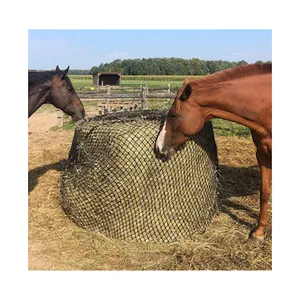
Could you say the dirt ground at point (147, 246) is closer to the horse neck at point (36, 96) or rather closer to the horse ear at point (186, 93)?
the horse neck at point (36, 96)

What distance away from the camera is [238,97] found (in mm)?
3236

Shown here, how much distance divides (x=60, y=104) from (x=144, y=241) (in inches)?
90.0

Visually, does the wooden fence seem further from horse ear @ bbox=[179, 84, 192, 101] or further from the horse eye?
horse ear @ bbox=[179, 84, 192, 101]

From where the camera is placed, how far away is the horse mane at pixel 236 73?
10.7ft

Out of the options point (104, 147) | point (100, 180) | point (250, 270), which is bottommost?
point (250, 270)

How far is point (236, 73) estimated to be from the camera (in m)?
3.30

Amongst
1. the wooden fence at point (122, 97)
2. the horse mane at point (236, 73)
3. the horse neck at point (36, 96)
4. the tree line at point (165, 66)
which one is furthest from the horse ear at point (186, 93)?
the tree line at point (165, 66)

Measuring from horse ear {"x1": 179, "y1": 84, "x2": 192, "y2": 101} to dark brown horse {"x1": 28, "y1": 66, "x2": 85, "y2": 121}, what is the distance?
1.90 m

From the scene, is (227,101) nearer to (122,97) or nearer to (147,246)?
(147,246)

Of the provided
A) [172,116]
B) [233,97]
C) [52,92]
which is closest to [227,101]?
A: [233,97]

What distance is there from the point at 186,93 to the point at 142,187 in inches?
47.5

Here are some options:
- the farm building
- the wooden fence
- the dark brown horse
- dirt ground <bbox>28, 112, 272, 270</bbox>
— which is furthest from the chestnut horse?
the farm building

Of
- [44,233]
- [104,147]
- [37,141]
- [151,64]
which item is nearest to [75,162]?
[104,147]
